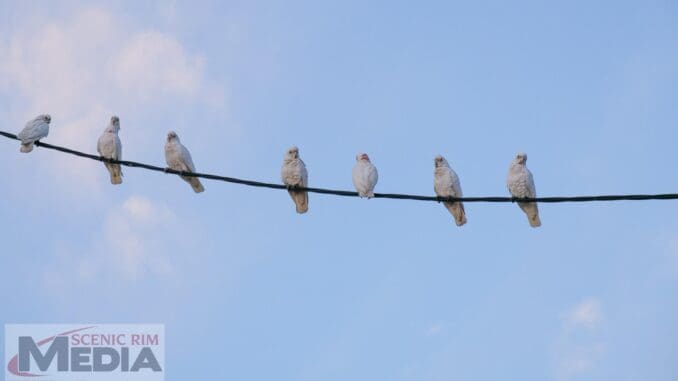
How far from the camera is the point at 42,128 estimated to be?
56.4ft

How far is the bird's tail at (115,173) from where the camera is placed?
17.2m

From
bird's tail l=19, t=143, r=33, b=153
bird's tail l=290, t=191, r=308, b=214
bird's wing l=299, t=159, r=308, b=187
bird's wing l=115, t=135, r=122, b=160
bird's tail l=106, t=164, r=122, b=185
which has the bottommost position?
bird's tail l=290, t=191, r=308, b=214

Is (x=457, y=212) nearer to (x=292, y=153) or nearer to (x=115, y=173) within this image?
(x=292, y=153)

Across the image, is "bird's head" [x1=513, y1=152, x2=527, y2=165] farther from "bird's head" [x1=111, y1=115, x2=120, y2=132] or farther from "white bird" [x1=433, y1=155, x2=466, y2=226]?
"bird's head" [x1=111, y1=115, x2=120, y2=132]

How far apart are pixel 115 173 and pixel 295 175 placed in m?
3.18

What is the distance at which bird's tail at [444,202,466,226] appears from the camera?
1625 cm

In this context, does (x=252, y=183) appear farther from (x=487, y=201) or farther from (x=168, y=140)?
(x=168, y=140)

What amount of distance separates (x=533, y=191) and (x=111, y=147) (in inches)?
286

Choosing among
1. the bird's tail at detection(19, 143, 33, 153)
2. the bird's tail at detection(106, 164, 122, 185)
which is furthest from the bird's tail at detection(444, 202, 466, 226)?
the bird's tail at detection(19, 143, 33, 153)

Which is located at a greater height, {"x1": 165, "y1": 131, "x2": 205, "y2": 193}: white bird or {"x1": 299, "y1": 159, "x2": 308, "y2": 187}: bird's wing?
{"x1": 165, "y1": 131, "x2": 205, "y2": 193}: white bird

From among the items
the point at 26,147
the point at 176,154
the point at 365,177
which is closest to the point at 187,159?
the point at 176,154

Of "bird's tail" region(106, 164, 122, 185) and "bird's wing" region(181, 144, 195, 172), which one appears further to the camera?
"bird's wing" region(181, 144, 195, 172)

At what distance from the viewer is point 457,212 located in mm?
16281

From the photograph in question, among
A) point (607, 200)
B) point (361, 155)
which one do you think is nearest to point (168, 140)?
point (361, 155)
